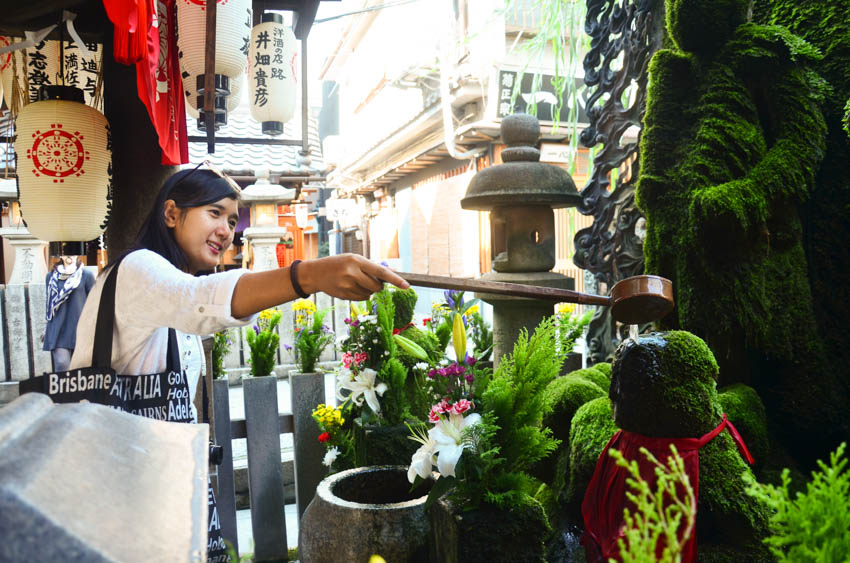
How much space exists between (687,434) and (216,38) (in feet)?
11.5

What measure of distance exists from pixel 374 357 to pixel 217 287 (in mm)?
2118

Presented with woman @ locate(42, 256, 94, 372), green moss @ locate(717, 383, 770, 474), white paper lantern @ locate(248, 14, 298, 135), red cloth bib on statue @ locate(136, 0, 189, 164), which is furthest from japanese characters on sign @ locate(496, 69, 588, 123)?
green moss @ locate(717, 383, 770, 474)

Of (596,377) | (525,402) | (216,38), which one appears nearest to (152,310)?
(525,402)

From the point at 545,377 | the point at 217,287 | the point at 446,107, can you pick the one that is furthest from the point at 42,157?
the point at 446,107

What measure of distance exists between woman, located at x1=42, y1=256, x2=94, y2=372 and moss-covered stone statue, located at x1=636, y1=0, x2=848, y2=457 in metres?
5.59

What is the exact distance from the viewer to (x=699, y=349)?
7.30 feet

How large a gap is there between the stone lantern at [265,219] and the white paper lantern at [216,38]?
7.53m

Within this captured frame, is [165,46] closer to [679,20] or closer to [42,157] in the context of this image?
[42,157]

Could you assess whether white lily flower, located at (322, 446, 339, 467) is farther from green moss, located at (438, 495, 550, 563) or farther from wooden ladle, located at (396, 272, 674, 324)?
wooden ladle, located at (396, 272, 674, 324)

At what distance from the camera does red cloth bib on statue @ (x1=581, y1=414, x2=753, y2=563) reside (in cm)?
208

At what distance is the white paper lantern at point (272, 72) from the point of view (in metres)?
4.94

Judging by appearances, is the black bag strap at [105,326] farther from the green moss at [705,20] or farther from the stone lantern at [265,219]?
the stone lantern at [265,219]

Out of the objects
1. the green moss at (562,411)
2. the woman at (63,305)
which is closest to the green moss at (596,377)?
the green moss at (562,411)

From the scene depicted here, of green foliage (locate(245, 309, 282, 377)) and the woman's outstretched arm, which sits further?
green foliage (locate(245, 309, 282, 377))
